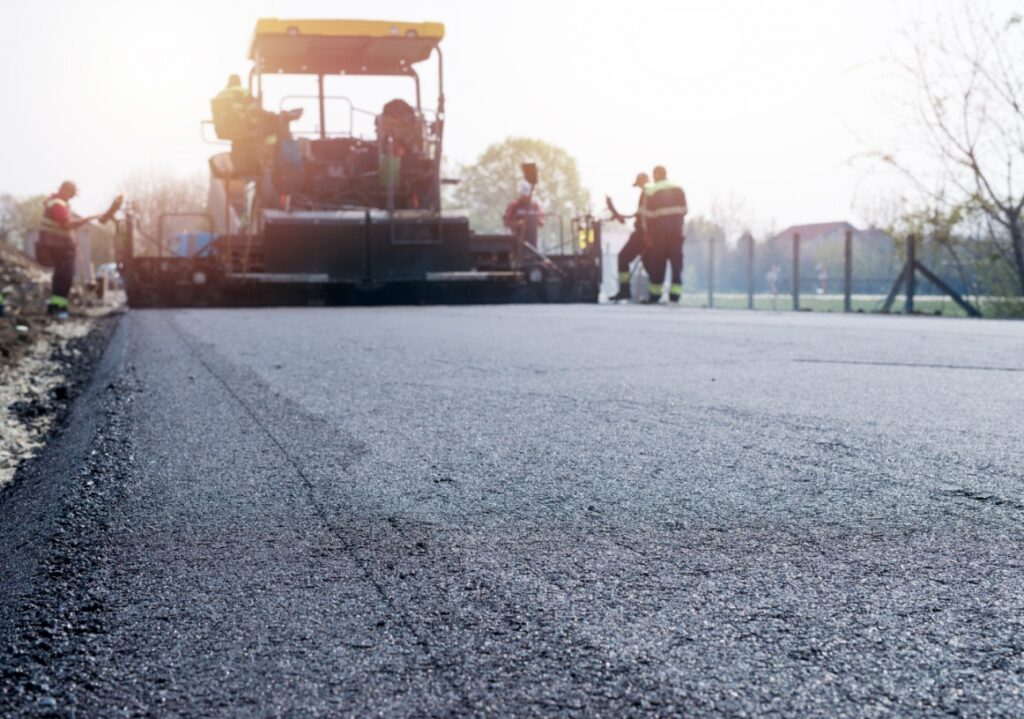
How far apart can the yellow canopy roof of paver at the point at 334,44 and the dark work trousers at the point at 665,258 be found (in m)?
4.34

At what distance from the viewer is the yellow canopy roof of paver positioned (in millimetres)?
14211

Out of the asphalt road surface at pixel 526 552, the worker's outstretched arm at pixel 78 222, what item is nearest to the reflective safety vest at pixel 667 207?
the worker's outstretched arm at pixel 78 222

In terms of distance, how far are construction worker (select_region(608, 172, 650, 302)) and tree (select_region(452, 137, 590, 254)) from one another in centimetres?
3250

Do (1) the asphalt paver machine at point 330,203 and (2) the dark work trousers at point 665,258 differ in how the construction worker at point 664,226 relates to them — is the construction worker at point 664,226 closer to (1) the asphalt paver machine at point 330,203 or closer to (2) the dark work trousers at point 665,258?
(2) the dark work trousers at point 665,258

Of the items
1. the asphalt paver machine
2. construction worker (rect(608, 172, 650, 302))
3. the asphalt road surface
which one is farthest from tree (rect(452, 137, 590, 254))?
the asphalt road surface

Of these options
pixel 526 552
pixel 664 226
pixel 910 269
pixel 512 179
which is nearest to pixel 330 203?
pixel 664 226

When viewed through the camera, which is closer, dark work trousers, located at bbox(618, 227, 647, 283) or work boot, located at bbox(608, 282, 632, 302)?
dark work trousers, located at bbox(618, 227, 647, 283)

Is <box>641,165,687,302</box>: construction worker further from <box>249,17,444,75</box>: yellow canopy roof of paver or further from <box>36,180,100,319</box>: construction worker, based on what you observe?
<box>36,180,100,319</box>: construction worker

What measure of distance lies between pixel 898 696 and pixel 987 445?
212 centimetres

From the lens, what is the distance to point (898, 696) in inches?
58.6

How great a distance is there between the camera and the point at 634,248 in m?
17.7

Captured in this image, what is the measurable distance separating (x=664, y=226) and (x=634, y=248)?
1418 mm

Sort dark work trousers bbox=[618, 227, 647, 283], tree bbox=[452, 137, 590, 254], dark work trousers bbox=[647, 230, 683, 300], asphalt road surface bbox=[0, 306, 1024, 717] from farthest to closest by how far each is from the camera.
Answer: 1. tree bbox=[452, 137, 590, 254]
2. dark work trousers bbox=[618, 227, 647, 283]
3. dark work trousers bbox=[647, 230, 683, 300]
4. asphalt road surface bbox=[0, 306, 1024, 717]

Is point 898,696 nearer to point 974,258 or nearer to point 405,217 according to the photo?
point 405,217
